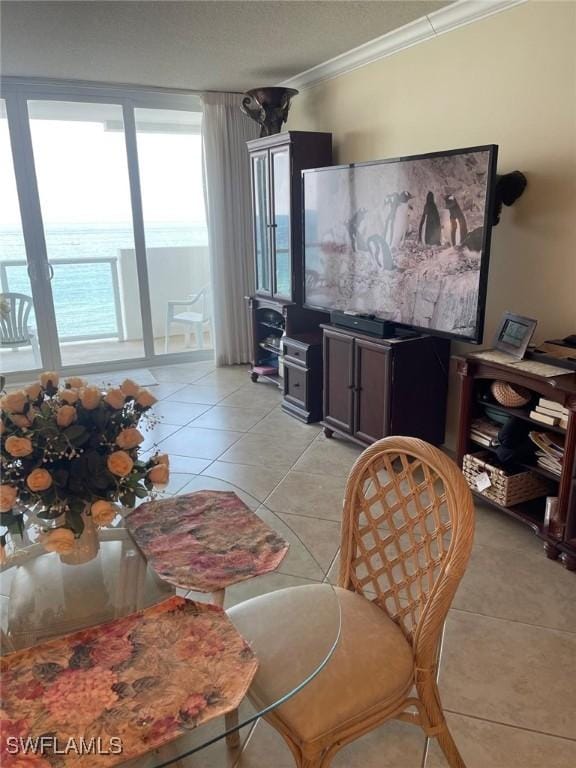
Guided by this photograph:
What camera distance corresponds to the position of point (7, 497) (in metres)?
1.23

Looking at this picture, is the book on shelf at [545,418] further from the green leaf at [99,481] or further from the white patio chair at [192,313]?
the white patio chair at [192,313]

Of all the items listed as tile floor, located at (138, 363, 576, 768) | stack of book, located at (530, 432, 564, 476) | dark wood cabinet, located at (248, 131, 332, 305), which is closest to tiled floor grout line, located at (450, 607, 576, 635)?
tile floor, located at (138, 363, 576, 768)

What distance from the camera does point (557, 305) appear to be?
2697mm

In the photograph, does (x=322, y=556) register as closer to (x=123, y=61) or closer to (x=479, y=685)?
(x=479, y=685)

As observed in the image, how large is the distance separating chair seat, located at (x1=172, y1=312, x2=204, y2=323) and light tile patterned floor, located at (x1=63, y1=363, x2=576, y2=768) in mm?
2242

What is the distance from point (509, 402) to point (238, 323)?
3401 mm

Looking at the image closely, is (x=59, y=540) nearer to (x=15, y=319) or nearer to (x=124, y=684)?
(x=124, y=684)

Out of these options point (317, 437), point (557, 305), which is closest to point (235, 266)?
point (317, 437)

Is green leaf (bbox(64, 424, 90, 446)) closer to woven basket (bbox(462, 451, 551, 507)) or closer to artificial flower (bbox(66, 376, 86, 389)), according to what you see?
artificial flower (bbox(66, 376, 86, 389))

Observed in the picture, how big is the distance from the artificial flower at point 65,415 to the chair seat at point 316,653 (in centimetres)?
60

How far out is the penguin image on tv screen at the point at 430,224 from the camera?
2.88m

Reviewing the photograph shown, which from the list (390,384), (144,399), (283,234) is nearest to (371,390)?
(390,384)

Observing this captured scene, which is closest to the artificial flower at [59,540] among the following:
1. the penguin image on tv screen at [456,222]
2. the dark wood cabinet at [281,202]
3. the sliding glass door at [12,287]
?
the penguin image on tv screen at [456,222]

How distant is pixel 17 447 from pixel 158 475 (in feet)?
1.11
